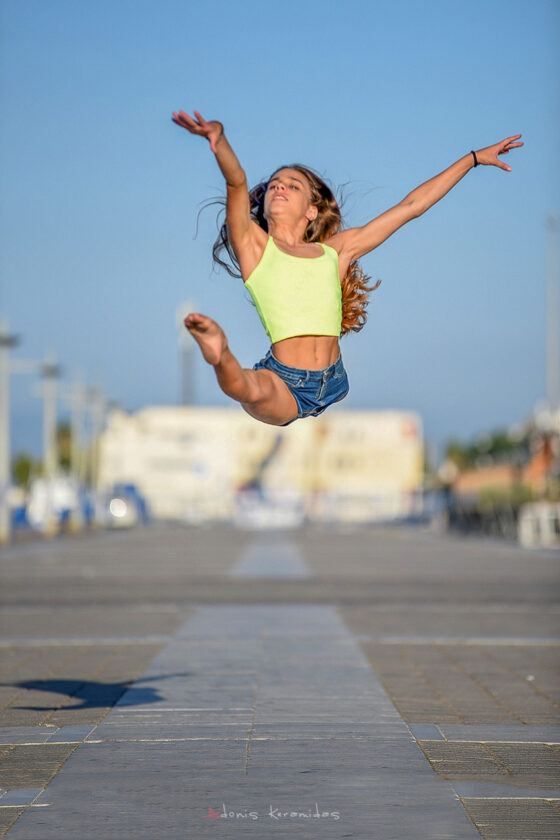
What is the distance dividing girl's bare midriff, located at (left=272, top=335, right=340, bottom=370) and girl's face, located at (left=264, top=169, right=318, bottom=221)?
475 millimetres

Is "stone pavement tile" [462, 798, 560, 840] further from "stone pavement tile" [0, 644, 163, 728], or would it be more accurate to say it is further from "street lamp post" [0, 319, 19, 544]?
"street lamp post" [0, 319, 19, 544]

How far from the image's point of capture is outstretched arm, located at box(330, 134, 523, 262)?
15.9ft

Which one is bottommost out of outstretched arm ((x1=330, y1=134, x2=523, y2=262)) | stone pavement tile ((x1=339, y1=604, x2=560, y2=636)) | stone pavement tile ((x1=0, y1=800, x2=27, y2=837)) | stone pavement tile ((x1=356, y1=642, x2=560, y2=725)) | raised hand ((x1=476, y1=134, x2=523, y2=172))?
stone pavement tile ((x1=339, y1=604, x2=560, y2=636))

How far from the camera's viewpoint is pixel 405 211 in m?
4.83

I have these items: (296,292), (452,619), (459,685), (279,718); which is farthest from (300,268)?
(452,619)

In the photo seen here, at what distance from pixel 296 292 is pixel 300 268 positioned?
88 mm

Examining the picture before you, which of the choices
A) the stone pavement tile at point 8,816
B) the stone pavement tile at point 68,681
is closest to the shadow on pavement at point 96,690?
the stone pavement tile at point 68,681

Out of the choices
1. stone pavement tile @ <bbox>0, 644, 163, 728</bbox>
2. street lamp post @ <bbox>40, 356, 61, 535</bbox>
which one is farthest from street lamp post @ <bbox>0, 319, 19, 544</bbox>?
stone pavement tile @ <bbox>0, 644, 163, 728</bbox>

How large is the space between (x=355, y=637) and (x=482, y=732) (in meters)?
4.89

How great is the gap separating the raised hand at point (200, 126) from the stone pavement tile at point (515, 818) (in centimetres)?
253

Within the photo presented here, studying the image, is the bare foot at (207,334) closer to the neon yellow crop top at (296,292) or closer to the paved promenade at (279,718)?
the neon yellow crop top at (296,292)

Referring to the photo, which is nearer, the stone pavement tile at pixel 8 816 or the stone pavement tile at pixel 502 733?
the stone pavement tile at pixel 8 816

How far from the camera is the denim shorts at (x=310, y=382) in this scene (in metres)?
4.76

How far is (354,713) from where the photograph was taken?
7.23 meters
